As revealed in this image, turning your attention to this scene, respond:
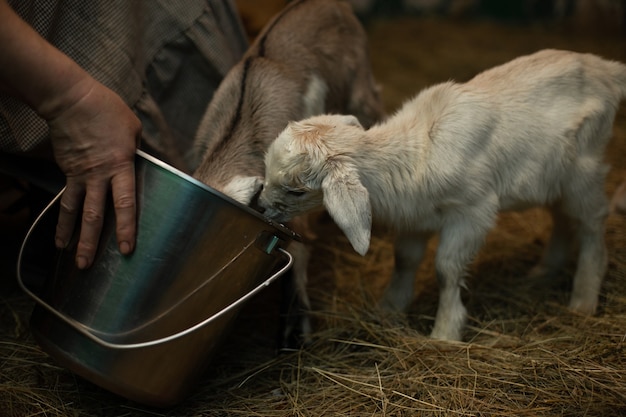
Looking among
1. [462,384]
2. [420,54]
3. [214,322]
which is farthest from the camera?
[420,54]

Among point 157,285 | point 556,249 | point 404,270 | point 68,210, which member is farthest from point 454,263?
point 68,210

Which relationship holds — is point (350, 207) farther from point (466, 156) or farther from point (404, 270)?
point (404, 270)

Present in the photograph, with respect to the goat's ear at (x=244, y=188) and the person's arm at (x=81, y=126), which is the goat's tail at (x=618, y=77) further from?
the person's arm at (x=81, y=126)

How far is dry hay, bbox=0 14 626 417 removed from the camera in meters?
2.35

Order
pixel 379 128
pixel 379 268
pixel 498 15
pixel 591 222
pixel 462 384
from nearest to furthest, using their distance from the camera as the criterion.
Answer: pixel 462 384
pixel 379 128
pixel 591 222
pixel 379 268
pixel 498 15

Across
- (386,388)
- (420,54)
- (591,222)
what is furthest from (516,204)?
(420,54)

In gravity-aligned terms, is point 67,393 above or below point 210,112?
below

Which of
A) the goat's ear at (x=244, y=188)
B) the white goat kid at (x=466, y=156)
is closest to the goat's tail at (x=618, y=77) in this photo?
the white goat kid at (x=466, y=156)

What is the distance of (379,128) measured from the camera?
2635 mm

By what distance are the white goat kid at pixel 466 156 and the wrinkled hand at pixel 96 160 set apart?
0.56m

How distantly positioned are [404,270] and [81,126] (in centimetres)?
150

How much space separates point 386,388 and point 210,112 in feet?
4.84

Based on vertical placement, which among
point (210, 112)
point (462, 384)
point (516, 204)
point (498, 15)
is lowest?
point (498, 15)

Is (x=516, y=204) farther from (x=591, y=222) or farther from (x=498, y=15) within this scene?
(x=498, y=15)
